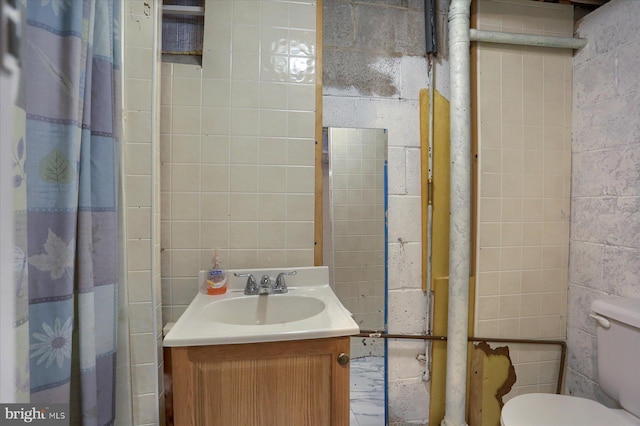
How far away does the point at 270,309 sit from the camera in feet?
3.81

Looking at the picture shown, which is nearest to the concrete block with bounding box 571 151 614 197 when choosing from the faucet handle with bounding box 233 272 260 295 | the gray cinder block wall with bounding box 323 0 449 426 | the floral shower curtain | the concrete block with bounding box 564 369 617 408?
the gray cinder block wall with bounding box 323 0 449 426

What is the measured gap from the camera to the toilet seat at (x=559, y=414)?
1011mm

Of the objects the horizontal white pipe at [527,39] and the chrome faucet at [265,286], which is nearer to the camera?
the chrome faucet at [265,286]

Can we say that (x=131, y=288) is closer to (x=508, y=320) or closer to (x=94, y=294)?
(x=94, y=294)

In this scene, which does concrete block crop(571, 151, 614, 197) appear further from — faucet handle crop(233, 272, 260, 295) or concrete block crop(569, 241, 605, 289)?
faucet handle crop(233, 272, 260, 295)

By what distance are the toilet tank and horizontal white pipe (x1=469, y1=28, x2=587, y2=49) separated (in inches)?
47.6

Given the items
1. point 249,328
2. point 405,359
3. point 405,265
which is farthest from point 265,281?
point 405,359

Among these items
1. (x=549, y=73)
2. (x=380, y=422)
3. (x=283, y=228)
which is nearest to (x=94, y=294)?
(x=283, y=228)

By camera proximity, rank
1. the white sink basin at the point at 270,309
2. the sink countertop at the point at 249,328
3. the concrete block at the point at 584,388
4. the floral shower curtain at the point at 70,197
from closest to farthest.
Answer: the floral shower curtain at the point at 70,197 → the sink countertop at the point at 249,328 → the white sink basin at the point at 270,309 → the concrete block at the point at 584,388

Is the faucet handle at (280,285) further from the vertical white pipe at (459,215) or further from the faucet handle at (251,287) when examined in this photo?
the vertical white pipe at (459,215)

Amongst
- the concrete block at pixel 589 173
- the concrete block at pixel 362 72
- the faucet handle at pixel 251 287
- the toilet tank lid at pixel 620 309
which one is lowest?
the toilet tank lid at pixel 620 309

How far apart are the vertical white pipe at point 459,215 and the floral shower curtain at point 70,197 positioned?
1340 millimetres

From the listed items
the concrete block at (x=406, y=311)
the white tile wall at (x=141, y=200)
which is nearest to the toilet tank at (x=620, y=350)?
the concrete block at (x=406, y=311)

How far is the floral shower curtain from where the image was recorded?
0.72 meters
